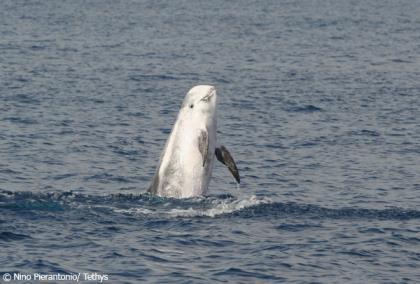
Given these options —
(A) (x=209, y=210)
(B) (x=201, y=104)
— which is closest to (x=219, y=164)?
(B) (x=201, y=104)

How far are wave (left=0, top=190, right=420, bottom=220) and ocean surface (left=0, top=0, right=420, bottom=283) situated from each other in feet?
0.25

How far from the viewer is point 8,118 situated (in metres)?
51.7

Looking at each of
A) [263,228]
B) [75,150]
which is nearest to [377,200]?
[263,228]

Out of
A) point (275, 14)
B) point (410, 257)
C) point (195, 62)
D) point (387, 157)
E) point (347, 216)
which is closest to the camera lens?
point (410, 257)

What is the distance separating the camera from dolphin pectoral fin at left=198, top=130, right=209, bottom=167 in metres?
33.8

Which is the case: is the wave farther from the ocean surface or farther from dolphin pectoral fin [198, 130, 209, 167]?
dolphin pectoral fin [198, 130, 209, 167]

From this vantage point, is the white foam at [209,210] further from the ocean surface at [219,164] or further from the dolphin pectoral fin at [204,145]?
the dolphin pectoral fin at [204,145]

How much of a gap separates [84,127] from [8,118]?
4270mm

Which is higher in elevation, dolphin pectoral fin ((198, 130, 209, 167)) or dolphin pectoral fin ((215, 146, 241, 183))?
dolphin pectoral fin ((198, 130, 209, 167))

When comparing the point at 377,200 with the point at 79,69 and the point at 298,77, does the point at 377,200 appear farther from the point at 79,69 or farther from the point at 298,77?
the point at 79,69

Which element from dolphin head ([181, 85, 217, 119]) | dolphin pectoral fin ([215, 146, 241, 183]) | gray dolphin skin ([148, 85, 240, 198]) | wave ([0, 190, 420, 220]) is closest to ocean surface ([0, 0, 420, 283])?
wave ([0, 190, 420, 220])

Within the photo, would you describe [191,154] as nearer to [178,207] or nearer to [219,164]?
[178,207]

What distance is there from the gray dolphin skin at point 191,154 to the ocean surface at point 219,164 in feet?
2.14

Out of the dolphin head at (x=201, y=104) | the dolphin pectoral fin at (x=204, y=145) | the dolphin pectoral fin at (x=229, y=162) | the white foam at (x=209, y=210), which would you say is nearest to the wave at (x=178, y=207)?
the white foam at (x=209, y=210)
